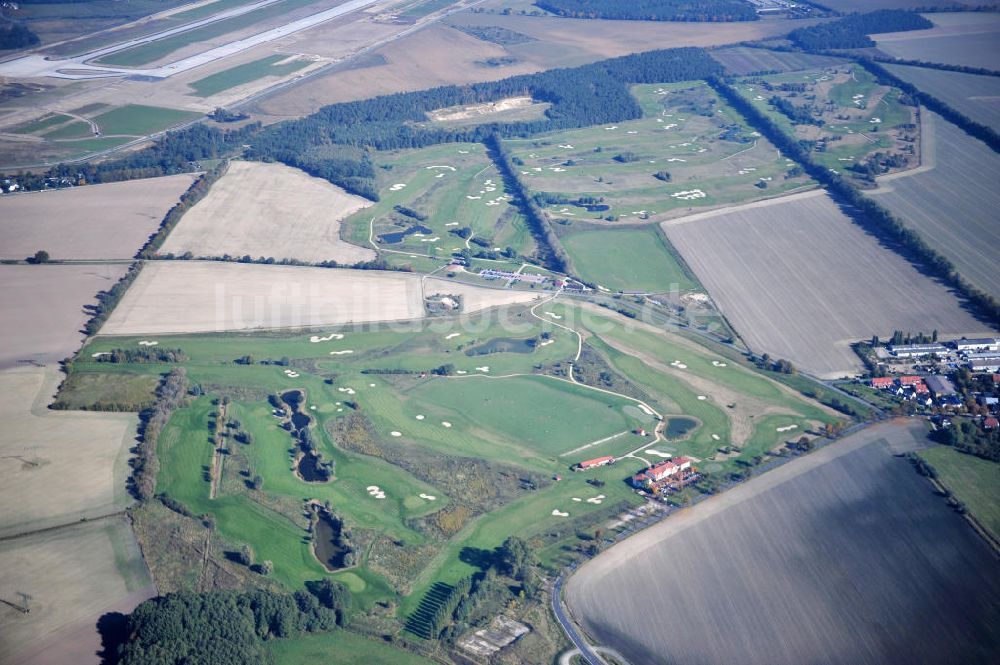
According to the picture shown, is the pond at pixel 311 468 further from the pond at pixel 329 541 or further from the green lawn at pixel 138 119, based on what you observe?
the green lawn at pixel 138 119

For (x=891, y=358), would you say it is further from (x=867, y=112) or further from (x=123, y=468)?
(x=867, y=112)

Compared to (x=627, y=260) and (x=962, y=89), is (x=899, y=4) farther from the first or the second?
(x=627, y=260)

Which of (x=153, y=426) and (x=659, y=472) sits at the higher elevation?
(x=153, y=426)

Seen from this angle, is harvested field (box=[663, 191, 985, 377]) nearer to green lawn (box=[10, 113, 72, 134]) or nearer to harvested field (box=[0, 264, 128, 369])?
harvested field (box=[0, 264, 128, 369])

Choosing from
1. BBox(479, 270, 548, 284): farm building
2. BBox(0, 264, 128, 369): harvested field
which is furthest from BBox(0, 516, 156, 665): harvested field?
BBox(479, 270, 548, 284): farm building

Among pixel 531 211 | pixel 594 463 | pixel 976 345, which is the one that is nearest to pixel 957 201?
pixel 976 345

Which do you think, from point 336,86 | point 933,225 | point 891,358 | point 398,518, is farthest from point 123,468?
point 336,86
